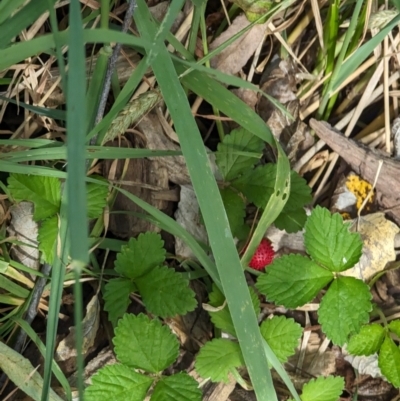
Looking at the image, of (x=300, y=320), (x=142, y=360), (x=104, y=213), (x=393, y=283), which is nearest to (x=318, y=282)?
(x=300, y=320)

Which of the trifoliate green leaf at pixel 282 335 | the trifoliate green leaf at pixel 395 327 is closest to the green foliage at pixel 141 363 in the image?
the trifoliate green leaf at pixel 282 335

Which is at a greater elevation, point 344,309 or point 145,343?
point 145,343

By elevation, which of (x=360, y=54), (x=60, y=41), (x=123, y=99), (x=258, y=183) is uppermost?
(x=60, y=41)

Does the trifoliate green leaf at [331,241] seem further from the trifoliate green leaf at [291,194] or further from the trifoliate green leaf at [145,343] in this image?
the trifoliate green leaf at [145,343]

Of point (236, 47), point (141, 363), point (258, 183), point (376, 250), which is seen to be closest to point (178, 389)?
point (141, 363)

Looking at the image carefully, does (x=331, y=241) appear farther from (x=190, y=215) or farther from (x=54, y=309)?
(x=54, y=309)

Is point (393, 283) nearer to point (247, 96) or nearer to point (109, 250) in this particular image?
point (247, 96)
